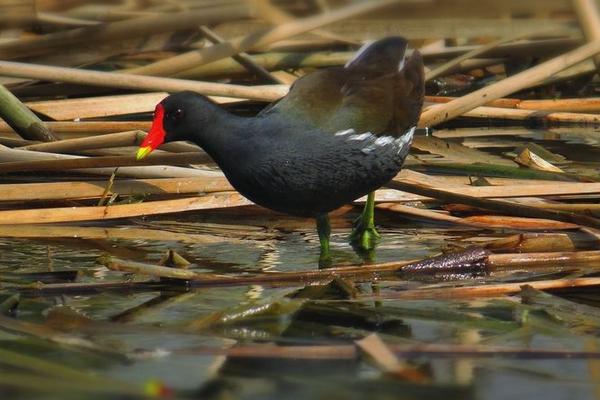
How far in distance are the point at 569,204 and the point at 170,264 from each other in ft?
5.01

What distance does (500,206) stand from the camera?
436 centimetres

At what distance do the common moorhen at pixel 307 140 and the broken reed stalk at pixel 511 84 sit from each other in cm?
71

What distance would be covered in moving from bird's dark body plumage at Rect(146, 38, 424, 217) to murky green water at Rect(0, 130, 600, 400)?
269 millimetres

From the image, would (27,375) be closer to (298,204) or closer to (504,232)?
(298,204)

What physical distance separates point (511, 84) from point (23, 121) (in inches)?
79.8

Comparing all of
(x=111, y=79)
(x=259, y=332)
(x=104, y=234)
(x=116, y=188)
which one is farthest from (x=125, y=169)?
(x=259, y=332)

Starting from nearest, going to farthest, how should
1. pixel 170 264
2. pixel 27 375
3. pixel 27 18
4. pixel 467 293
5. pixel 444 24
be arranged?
pixel 27 375 < pixel 467 293 < pixel 170 264 < pixel 27 18 < pixel 444 24

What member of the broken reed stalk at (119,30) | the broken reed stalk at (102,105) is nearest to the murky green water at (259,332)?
the broken reed stalk at (119,30)

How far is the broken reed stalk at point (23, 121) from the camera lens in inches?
197

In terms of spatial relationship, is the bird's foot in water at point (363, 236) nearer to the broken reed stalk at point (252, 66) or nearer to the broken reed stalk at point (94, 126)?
the broken reed stalk at point (94, 126)

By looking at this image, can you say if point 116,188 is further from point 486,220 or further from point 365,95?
point 486,220

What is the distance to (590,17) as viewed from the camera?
4758mm

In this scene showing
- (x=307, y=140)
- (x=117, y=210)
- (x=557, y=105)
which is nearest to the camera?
(x=307, y=140)

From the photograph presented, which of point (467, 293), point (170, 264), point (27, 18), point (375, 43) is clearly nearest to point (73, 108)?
point (27, 18)
